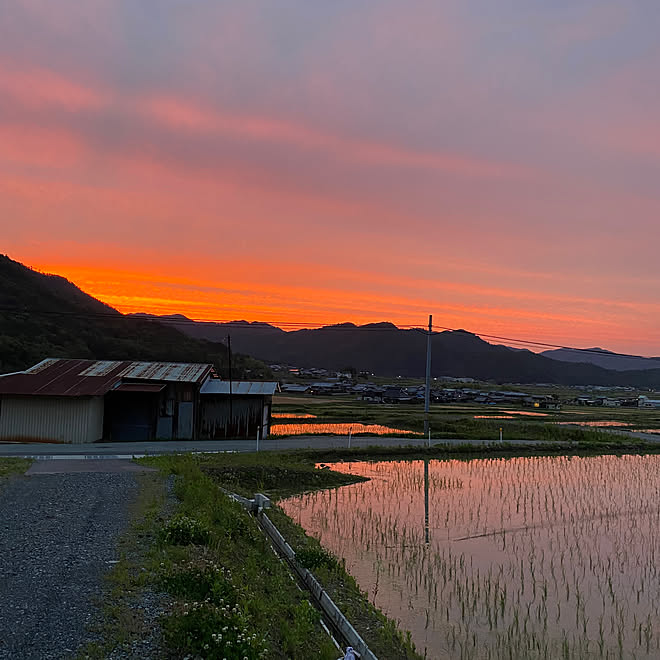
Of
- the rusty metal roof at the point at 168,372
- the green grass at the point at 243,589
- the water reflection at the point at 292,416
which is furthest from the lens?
the water reflection at the point at 292,416

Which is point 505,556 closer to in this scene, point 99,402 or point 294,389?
point 99,402

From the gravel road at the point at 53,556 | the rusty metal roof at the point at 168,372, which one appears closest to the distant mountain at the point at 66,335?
the rusty metal roof at the point at 168,372

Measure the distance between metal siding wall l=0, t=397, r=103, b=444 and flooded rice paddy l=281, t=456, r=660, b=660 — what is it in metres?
14.3

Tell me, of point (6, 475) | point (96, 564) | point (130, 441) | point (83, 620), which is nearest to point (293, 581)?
point (96, 564)

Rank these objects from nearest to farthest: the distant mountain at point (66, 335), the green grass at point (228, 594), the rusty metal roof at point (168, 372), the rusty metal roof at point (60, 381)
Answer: the green grass at point (228, 594) → the rusty metal roof at point (60, 381) → the rusty metal roof at point (168, 372) → the distant mountain at point (66, 335)

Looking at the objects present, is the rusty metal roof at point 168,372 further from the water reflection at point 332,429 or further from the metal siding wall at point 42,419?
the water reflection at point 332,429

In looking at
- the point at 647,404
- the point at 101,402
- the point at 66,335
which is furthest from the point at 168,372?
A: the point at 647,404

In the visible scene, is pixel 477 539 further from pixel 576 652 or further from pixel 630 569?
pixel 576 652

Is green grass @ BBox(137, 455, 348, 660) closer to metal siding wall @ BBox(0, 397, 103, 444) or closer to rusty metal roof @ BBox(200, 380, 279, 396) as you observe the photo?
metal siding wall @ BBox(0, 397, 103, 444)

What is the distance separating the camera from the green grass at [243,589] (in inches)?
277

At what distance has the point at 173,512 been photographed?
1348 cm

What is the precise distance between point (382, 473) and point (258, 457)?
16.8 feet

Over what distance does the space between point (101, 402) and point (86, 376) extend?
5.38 ft

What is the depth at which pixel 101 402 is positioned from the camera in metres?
30.2
